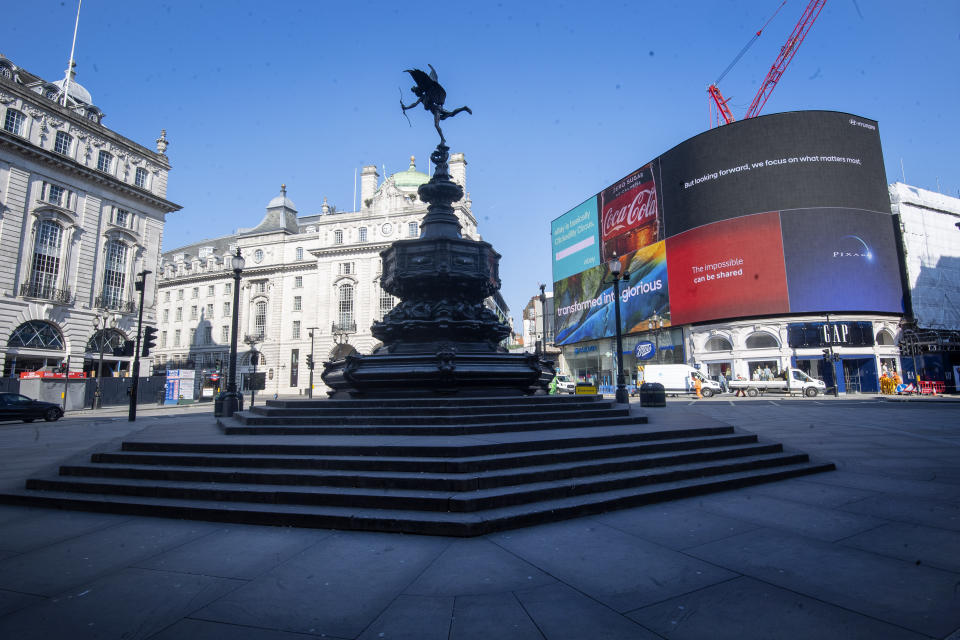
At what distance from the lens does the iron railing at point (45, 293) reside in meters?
30.5

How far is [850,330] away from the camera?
4022 cm

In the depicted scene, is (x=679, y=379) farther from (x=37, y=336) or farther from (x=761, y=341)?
(x=37, y=336)

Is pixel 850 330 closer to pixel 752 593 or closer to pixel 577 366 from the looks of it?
pixel 577 366

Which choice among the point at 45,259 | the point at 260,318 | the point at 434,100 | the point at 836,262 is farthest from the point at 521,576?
the point at 260,318

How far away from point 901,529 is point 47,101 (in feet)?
150

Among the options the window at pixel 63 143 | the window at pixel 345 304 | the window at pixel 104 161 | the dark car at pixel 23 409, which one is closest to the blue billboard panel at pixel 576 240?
the window at pixel 345 304

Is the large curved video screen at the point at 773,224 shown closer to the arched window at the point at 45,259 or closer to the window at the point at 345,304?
the window at the point at 345,304

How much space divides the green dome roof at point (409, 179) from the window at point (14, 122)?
3178cm

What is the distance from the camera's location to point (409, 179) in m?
58.1

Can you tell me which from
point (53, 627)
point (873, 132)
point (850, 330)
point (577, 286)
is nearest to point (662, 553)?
point (53, 627)

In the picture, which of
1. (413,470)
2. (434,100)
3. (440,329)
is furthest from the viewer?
(434,100)

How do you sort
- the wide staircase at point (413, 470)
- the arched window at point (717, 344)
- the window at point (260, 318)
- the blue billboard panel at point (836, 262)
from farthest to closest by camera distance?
1. the window at point (260, 318)
2. the arched window at point (717, 344)
3. the blue billboard panel at point (836, 262)
4. the wide staircase at point (413, 470)

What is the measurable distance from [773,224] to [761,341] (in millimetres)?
10298

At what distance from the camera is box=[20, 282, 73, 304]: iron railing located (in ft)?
100.0
